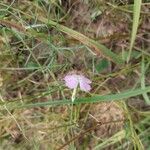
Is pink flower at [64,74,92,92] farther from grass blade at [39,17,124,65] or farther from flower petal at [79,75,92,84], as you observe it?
grass blade at [39,17,124,65]

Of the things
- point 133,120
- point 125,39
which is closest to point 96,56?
point 125,39

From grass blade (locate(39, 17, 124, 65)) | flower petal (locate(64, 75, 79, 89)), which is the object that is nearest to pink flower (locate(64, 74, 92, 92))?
flower petal (locate(64, 75, 79, 89))

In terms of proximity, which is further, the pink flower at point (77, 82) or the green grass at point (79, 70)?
the green grass at point (79, 70)

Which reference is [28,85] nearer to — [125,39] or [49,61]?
[49,61]

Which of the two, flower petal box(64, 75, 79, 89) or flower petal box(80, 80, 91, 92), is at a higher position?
flower petal box(64, 75, 79, 89)

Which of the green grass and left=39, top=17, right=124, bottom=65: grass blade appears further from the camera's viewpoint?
the green grass

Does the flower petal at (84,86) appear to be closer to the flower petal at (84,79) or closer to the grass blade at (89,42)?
the flower petal at (84,79)

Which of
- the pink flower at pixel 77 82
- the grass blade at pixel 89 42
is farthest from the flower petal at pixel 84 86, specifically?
the grass blade at pixel 89 42

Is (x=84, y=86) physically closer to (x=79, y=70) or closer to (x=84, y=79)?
(x=84, y=79)
